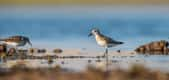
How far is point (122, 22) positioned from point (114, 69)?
0.89 meters

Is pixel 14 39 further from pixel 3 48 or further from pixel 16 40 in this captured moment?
pixel 3 48

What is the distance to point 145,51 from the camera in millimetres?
7309

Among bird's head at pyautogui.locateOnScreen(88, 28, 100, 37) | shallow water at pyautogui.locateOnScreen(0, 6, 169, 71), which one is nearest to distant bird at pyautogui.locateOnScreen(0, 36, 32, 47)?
shallow water at pyautogui.locateOnScreen(0, 6, 169, 71)

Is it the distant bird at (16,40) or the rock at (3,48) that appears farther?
the rock at (3,48)

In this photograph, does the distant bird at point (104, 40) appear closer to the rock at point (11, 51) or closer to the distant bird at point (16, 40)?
the distant bird at point (16, 40)

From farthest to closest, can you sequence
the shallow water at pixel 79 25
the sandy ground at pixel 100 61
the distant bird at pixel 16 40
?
the shallow water at pixel 79 25
the distant bird at pixel 16 40
the sandy ground at pixel 100 61

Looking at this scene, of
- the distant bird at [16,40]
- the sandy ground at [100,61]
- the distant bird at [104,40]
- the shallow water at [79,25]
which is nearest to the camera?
the sandy ground at [100,61]

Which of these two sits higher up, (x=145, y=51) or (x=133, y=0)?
(x=133, y=0)

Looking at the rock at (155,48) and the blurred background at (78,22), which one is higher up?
the blurred background at (78,22)

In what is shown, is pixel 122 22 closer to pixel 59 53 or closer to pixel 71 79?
pixel 59 53

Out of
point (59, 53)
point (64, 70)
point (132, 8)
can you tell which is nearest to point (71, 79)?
point (64, 70)

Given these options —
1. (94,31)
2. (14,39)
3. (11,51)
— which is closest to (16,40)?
(14,39)

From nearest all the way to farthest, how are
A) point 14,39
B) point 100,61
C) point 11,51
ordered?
point 100,61 < point 14,39 < point 11,51

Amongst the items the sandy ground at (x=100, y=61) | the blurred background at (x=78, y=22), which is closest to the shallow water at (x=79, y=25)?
the blurred background at (x=78, y=22)
